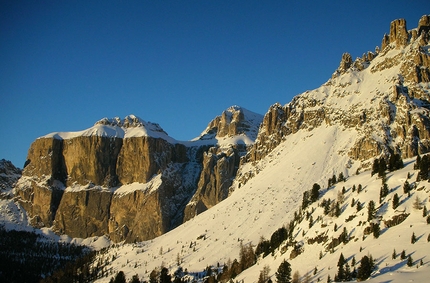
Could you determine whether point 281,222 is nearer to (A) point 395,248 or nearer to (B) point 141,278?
(B) point 141,278

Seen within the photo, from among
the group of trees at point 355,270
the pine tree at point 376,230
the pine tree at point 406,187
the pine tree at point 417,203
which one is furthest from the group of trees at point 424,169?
the group of trees at point 355,270

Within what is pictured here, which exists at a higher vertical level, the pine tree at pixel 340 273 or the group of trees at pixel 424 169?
the group of trees at pixel 424 169

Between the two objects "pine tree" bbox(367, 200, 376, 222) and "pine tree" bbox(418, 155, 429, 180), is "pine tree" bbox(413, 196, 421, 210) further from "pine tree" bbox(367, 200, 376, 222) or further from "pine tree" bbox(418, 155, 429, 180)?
"pine tree" bbox(418, 155, 429, 180)

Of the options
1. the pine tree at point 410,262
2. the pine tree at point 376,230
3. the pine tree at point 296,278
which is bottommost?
the pine tree at point 296,278

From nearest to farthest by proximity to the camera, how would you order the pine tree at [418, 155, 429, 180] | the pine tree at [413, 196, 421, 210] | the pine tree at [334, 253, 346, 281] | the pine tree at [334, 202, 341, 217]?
1. the pine tree at [334, 253, 346, 281]
2. the pine tree at [413, 196, 421, 210]
3. the pine tree at [418, 155, 429, 180]
4. the pine tree at [334, 202, 341, 217]

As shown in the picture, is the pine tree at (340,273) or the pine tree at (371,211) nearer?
the pine tree at (340,273)

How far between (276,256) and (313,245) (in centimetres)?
1584

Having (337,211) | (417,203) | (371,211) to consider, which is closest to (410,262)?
(417,203)

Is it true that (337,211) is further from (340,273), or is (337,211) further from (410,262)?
(410,262)

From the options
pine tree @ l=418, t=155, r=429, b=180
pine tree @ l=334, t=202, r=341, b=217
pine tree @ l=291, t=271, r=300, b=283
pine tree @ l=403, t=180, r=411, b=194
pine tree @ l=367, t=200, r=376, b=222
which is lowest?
pine tree @ l=291, t=271, r=300, b=283

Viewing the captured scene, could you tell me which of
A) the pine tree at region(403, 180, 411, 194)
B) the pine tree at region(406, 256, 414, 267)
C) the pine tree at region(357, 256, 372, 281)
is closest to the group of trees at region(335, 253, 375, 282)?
the pine tree at region(357, 256, 372, 281)

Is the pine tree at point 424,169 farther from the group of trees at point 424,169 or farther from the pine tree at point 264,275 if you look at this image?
the pine tree at point 264,275

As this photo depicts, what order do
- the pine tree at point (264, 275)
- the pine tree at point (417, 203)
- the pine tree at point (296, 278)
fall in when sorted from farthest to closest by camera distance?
the pine tree at point (264, 275) → the pine tree at point (417, 203) → the pine tree at point (296, 278)

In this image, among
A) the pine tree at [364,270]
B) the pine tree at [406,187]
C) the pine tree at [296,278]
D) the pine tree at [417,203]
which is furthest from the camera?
the pine tree at [406,187]
